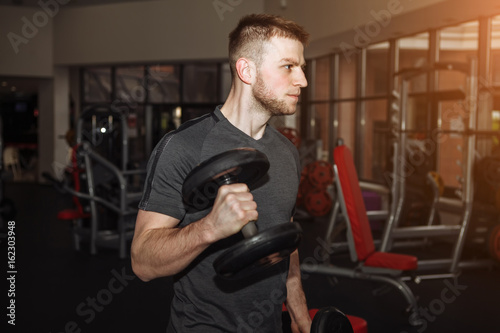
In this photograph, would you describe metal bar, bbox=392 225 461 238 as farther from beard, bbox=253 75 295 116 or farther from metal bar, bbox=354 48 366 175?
metal bar, bbox=354 48 366 175

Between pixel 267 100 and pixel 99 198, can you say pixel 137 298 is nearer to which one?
pixel 99 198

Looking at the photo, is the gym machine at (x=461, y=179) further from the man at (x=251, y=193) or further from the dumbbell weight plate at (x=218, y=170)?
the dumbbell weight plate at (x=218, y=170)

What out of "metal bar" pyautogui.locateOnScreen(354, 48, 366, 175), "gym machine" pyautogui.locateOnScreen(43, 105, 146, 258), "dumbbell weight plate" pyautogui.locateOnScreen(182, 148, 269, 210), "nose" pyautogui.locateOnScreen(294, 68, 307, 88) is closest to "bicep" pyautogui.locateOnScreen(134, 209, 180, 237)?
"dumbbell weight plate" pyautogui.locateOnScreen(182, 148, 269, 210)

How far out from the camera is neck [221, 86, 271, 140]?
125 cm

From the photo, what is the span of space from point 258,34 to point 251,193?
363 mm

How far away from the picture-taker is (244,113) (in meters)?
1.26

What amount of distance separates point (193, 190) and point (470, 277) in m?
3.84

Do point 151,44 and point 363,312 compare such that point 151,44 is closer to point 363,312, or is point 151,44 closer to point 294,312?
point 363,312

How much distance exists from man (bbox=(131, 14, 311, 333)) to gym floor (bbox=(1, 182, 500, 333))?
1.99 meters

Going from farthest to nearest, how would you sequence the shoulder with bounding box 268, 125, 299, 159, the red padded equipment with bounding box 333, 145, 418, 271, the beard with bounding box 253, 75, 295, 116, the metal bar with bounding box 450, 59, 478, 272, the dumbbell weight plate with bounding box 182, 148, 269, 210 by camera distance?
the metal bar with bounding box 450, 59, 478, 272 → the red padded equipment with bounding box 333, 145, 418, 271 → the shoulder with bounding box 268, 125, 299, 159 → the beard with bounding box 253, 75, 295, 116 → the dumbbell weight plate with bounding box 182, 148, 269, 210

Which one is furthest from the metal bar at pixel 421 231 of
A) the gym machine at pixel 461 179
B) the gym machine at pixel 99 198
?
the gym machine at pixel 99 198

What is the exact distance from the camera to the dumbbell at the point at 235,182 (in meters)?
0.92

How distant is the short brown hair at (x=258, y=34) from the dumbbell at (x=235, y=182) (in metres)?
0.33

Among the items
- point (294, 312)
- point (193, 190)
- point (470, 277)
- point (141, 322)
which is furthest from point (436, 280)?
point (193, 190)
